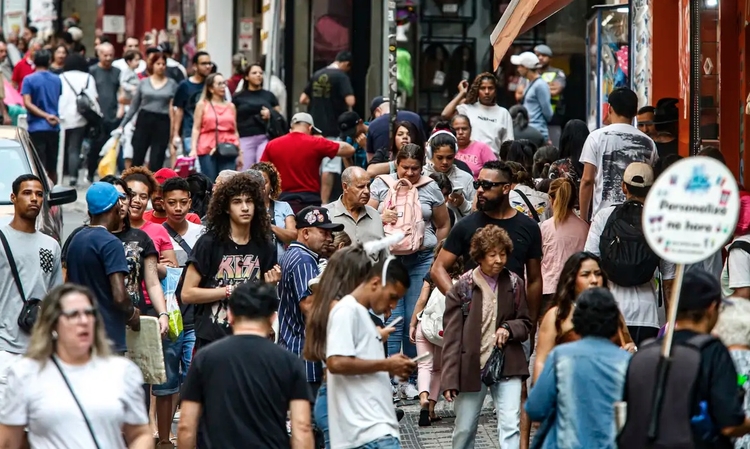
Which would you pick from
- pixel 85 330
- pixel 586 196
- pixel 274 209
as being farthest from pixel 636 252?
pixel 85 330

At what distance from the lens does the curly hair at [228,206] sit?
943 centimetres

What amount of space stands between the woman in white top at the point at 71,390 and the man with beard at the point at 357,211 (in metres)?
4.85

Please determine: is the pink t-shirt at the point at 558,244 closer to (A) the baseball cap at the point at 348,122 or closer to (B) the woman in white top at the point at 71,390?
(B) the woman in white top at the point at 71,390

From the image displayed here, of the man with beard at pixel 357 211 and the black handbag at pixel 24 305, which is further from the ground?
the man with beard at pixel 357 211

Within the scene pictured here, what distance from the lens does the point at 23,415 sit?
6207 millimetres

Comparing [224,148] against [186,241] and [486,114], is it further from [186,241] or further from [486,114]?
[186,241]

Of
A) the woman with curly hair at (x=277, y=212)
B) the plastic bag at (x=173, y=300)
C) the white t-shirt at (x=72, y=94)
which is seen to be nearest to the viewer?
the plastic bag at (x=173, y=300)

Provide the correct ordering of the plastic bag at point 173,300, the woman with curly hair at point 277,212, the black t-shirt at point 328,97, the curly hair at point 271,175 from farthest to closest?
the black t-shirt at point 328,97, the curly hair at point 271,175, the woman with curly hair at point 277,212, the plastic bag at point 173,300

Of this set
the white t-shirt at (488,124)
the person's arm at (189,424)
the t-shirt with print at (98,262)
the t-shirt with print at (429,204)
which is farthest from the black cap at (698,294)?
the white t-shirt at (488,124)

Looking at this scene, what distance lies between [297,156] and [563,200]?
4.27m

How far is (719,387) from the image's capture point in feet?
20.4

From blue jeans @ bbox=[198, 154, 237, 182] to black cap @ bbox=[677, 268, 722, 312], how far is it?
11.7m

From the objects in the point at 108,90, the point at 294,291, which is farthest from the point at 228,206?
the point at 108,90

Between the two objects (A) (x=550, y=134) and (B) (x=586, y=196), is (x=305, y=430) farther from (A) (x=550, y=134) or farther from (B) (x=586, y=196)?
(A) (x=550, y=134)
